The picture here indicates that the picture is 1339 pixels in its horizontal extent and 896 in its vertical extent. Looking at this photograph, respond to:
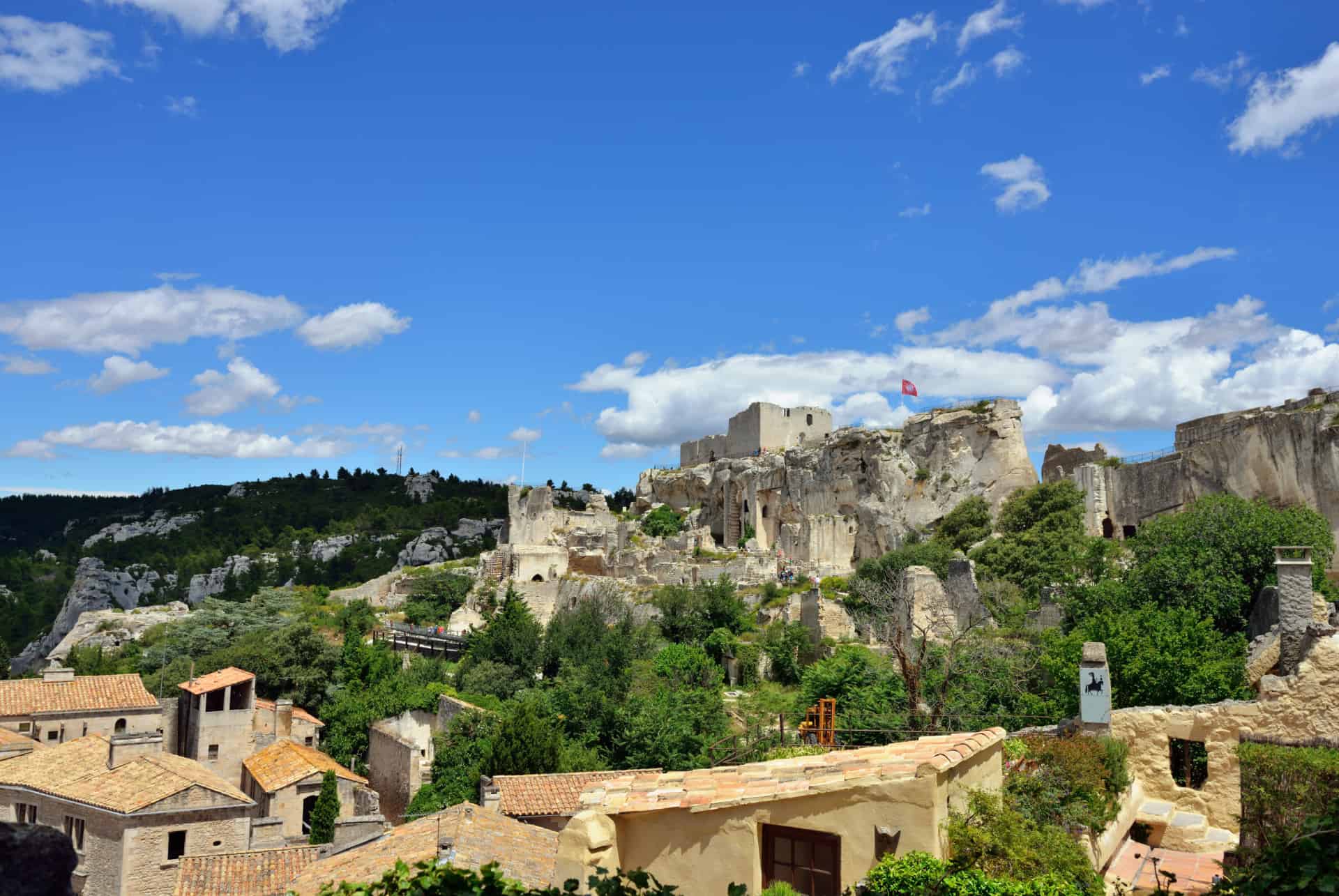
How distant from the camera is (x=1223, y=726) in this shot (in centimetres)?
1059

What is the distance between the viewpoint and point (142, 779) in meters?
19.6

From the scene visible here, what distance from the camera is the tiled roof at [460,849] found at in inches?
556

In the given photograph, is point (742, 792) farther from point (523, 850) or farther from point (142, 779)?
point (142, 779)

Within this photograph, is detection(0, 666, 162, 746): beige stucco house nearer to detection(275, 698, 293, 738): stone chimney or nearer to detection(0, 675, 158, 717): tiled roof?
detection(0, 675, 158, 717): tiled roof

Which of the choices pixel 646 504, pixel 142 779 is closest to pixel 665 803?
pixel 142 779

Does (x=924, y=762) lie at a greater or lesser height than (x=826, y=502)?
lesser

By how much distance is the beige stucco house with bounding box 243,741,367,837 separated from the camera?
2327cm

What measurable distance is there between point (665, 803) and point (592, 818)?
606mm

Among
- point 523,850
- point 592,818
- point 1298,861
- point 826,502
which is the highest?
point 826,502

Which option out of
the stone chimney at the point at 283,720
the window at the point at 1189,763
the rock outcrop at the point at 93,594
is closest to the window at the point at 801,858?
the window at the point at 1189,763

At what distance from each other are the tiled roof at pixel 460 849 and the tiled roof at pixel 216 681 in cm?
1268

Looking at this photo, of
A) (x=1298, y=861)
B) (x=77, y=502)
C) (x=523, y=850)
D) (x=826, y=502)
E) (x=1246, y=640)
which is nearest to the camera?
(x=1298, y=861)

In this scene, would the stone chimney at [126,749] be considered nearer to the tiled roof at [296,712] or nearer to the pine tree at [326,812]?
the pine tree at [326,812]

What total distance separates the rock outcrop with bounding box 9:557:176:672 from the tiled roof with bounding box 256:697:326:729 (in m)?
33.0
